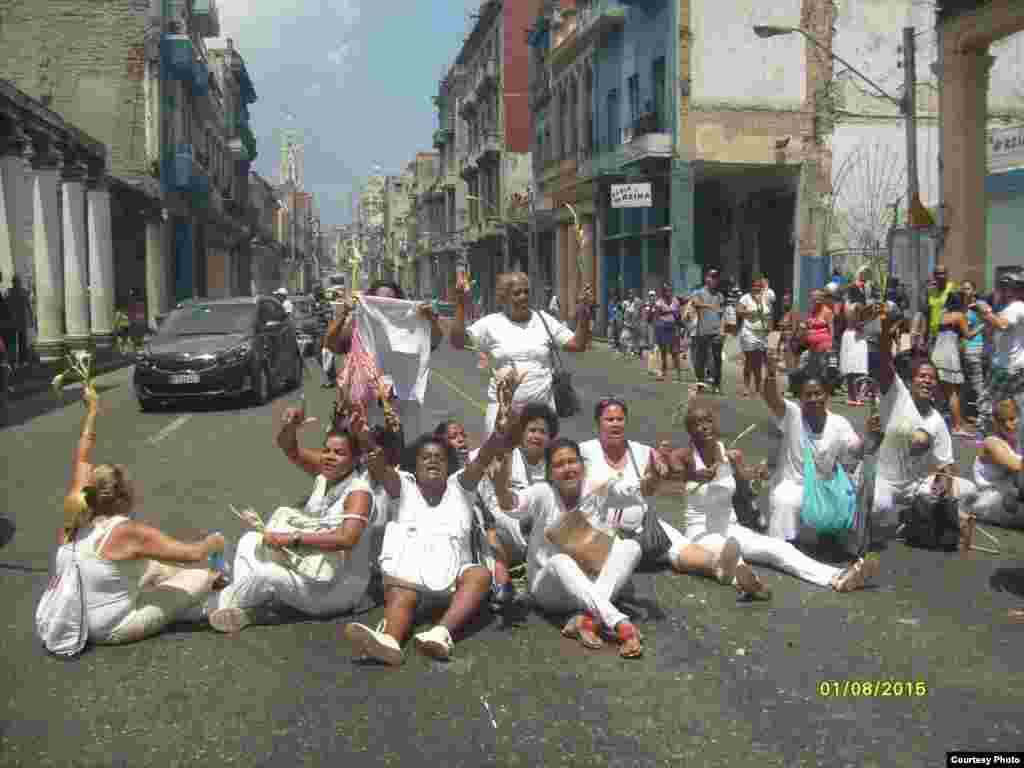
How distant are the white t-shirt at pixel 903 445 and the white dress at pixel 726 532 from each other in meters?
1.17

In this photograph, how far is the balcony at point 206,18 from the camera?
155ft

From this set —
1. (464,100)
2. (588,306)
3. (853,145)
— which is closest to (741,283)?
(853,145)

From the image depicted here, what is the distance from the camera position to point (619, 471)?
6.08m

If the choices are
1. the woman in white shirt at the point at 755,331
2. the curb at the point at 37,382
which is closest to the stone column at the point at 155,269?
the curb at the point at 37,382

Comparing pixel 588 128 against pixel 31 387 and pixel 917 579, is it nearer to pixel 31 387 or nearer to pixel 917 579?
pixel 31 387

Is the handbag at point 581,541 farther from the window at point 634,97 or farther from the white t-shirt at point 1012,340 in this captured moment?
the window at point 634,97

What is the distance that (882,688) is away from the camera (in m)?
4.73

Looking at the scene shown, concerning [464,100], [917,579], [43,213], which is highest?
[464,100]

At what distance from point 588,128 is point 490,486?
3328 centimetres

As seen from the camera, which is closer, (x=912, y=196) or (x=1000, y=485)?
(x=1000, y=485)

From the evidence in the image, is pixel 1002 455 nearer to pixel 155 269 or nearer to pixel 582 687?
pixel 582 687

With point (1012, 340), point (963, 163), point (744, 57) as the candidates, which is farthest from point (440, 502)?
point (744, 57)
